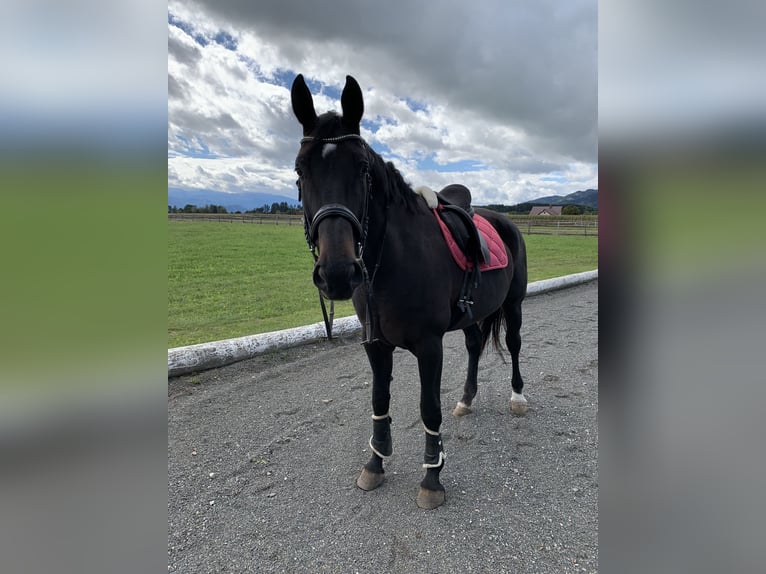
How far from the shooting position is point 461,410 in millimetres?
3885

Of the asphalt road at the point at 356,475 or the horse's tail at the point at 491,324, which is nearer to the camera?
the asphalt road at the point at 356,475

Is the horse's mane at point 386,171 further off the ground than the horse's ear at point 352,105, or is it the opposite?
the horse's ear at point 352,105

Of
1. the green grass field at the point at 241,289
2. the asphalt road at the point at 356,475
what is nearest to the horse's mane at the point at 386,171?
the green grass field at the point at 241,289

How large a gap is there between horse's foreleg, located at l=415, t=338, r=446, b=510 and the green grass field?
1718 mm

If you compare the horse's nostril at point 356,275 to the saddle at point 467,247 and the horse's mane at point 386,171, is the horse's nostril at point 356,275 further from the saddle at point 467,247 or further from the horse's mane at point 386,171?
the saddle at point 467,247

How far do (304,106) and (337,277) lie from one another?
3.29ft

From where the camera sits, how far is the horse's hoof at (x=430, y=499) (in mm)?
2635

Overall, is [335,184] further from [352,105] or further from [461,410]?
[461,410]

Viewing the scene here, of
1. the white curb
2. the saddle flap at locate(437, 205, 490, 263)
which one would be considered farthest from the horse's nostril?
the white curb

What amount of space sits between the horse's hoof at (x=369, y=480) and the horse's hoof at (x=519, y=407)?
5.59 ft

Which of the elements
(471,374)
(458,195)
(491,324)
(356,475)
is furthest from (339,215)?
(491,324)
